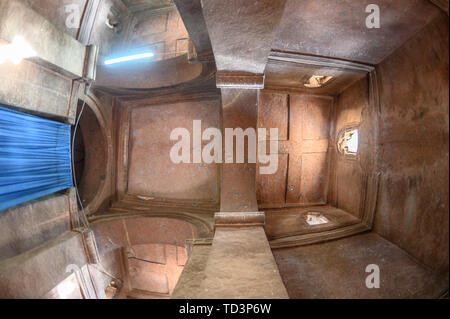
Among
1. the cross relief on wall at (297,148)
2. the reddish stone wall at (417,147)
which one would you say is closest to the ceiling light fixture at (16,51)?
the cross relief on wall at (297,148)

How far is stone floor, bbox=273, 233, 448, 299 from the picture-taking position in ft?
6.35

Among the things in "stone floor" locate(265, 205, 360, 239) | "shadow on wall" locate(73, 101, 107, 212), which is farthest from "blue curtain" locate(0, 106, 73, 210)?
"stone floor" locate(265, 205, 360, 239)

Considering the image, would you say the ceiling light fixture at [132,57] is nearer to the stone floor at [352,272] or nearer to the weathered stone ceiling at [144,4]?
the weathered stone ceiling at [144,4]

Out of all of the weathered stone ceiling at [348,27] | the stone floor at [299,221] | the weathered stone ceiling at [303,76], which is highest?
the weathered stone ceiling at [348,27]

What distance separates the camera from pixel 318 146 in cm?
442

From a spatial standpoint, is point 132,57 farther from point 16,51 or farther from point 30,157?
point 30,157

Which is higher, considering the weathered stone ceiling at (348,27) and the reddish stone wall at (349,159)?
the weathered stone ceiling at (348,27)

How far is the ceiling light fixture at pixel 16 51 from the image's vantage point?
261 centimetres

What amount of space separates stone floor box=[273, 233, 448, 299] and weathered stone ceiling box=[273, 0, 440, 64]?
303 centimetres

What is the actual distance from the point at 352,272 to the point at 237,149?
7.67 ft

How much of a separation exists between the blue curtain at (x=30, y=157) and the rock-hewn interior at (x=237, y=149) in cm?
25

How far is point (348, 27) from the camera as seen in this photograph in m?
2.48

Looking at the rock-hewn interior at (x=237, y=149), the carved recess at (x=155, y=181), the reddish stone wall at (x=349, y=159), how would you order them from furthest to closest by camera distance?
the carved recess at (x=155, y=181) → the reddish stone wall at (x=349, y=159) → the rock-hewn interior at (x=237, y=149)

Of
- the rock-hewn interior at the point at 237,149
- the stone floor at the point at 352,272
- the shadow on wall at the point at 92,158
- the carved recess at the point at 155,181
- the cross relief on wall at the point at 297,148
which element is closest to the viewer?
the stone floor at the point at 352,272
